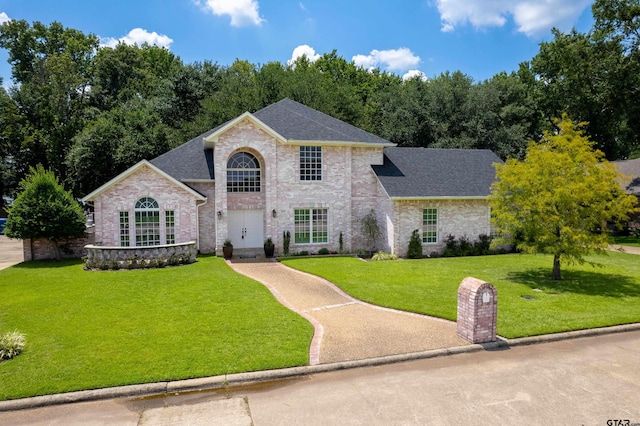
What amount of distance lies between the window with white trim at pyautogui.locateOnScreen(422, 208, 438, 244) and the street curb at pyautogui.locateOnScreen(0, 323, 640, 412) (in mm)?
13738

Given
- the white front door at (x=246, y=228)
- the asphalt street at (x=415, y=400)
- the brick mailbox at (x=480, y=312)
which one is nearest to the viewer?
the asphalt street at (x=415, y=400)

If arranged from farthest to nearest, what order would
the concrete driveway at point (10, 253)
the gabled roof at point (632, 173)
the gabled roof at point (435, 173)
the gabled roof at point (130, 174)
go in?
the gabled roof at point (632, 173)
the gabled roof at point (435, 173)
the concrete driveway at point (10, 253)
the gabled roof at point (130, 174)

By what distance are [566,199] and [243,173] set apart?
15.9m

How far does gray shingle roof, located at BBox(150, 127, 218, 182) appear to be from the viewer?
75.1ft

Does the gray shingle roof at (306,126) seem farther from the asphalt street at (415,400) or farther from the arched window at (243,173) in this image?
the asphalt street at (415,400)

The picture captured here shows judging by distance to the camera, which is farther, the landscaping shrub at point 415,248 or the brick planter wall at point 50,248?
the landscaping shrub at point 415,248

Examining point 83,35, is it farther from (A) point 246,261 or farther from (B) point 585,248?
(B) point 585,248

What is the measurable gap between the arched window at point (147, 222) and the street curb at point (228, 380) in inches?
589

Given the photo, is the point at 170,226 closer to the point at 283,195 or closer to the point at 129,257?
the point at 129,257

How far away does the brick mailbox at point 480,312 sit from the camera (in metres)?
9.93

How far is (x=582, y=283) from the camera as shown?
16422 mm

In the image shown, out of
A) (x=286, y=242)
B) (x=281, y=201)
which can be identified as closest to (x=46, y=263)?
(x=286, y=242)

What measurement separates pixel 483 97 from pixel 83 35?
50953 mm

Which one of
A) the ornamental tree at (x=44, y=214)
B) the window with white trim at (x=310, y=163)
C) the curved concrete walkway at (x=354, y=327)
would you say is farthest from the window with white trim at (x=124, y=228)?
the curved concrete walkway at (x=354, y=327)
